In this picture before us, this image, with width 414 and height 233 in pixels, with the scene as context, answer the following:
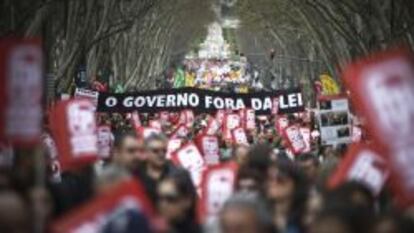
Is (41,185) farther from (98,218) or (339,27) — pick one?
(339,27)

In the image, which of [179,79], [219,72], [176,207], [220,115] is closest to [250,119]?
[220,115]

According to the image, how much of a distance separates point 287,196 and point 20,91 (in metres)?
1.79

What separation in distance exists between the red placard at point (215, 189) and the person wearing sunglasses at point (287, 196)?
61 centimetres

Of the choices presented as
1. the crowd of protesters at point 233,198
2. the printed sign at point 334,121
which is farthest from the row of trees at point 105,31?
the crowd of protesters at point 233,198

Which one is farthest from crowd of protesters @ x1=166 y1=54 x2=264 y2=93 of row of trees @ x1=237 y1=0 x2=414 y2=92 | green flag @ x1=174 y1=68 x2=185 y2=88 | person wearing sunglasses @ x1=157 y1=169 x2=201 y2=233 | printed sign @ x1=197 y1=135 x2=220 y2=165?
person wearing sunglasses @ x1=157 y1=169 x2=201 y2=233

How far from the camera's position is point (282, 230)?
729cm

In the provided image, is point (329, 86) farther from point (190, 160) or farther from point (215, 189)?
point (215, 189)

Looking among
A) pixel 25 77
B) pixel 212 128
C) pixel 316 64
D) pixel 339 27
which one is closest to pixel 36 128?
pixel 25 77

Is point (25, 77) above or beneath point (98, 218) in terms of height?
above

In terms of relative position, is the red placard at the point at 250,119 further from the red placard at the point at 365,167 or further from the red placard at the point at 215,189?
the red placard at the point at 365,167

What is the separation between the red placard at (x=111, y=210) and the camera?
20.1 ft

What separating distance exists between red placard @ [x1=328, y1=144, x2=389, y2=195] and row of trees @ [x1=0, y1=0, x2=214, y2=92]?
1329cm

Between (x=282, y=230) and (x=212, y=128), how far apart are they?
51.4 feet

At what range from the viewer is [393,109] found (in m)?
6.84
